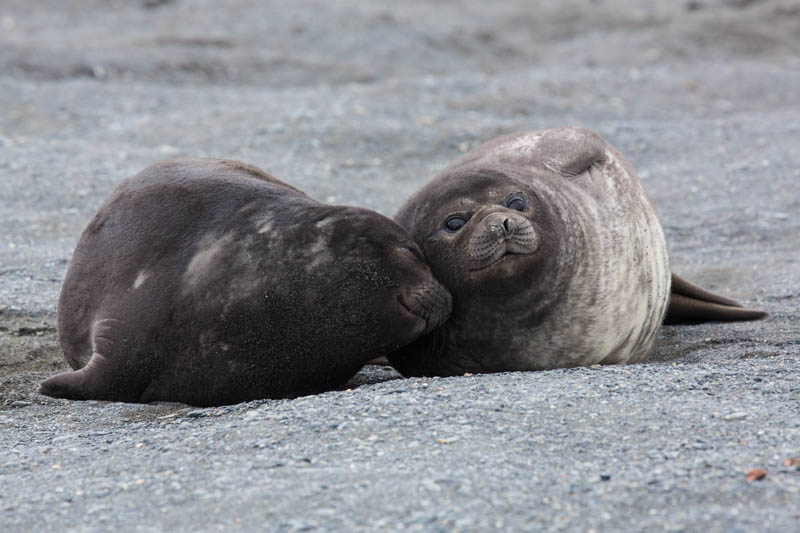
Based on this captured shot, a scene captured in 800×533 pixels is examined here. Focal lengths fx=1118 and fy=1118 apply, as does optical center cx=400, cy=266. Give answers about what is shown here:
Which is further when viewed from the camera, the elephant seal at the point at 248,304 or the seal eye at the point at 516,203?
the seal eye at the point at 516,203

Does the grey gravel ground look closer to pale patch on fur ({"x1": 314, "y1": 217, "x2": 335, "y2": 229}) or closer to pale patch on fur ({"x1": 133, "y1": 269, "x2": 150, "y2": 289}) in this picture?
pale patch on fur ({"x1": 133, "y1": 269, "x2": 150, "y2": 289})

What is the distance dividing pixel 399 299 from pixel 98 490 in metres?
1.46

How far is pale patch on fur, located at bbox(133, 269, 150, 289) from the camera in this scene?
14.3 ft

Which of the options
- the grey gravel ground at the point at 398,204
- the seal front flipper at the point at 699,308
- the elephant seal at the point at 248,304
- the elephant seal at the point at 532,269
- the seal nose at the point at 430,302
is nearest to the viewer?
the grey gravel ground at the point at 398,204

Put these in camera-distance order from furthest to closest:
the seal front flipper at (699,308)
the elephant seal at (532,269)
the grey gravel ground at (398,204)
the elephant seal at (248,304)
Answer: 1. the seal front flipper at (699,308)
2. the elephant seal at (532,269)
3. the elephant seal at (248,304)
4. the grey gravel ground at (398,204)

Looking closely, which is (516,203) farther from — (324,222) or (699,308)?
(699,308)

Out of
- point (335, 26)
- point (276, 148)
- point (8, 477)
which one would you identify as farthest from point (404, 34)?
point (8, 477)

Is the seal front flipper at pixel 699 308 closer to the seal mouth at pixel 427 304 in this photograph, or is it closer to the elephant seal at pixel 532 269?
the elephant seal at pixel 532 269

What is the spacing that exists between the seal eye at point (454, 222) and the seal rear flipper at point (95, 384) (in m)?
1.38

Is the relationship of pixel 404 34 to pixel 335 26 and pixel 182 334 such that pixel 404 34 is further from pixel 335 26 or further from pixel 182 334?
pixel 182 334

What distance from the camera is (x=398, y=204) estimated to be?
7.96 m

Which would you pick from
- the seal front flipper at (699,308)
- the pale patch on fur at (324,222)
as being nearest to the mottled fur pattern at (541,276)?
the pale patch on fur at (324,222)

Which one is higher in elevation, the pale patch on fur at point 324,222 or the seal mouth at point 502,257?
the pale patch on fur at point 324,222

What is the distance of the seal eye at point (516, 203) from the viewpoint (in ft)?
15.0
